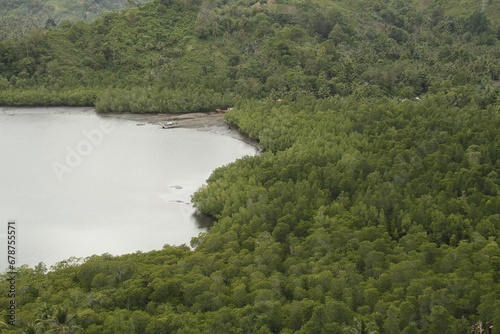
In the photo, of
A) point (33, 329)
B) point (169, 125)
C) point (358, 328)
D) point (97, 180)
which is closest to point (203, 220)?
point (97, 180)

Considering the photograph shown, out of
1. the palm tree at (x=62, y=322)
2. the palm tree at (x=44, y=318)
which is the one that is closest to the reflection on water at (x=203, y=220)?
the palm tree at (x=44, y=318)

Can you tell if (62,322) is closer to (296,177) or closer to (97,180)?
(296,177)

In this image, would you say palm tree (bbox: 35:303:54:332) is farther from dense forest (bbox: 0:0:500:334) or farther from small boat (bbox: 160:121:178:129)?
small boat (bbox: 160:121:178:129)

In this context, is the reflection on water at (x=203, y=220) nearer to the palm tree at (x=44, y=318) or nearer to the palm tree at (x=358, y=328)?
the palm tree at (x=44, y=318)

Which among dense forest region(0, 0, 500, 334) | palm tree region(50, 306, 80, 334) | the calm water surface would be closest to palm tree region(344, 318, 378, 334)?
dense forest region(0, 0, 500, 334)

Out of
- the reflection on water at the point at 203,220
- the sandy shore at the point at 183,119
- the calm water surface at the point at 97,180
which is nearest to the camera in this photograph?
the calm water surface at the point at 97,180

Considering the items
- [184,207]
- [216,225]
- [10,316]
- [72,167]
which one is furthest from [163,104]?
[10,316]
